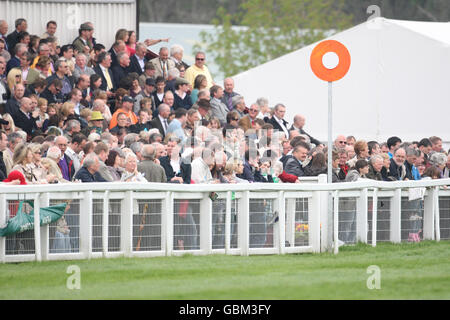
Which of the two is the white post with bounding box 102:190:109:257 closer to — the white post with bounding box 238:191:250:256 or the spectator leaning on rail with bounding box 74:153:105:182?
the spectator leaning on rail with bounding box 74:153:105:182

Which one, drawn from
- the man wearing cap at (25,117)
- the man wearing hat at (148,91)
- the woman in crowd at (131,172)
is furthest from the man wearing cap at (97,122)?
the woman in crowd at (131,172)

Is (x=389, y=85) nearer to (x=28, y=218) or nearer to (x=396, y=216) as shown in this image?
(x=396, y=216)

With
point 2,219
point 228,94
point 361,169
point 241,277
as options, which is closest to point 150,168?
point 2,219

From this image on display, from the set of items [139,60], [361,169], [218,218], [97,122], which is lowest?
[218,218]

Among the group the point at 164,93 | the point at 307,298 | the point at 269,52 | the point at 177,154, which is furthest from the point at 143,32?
the point at 307,298

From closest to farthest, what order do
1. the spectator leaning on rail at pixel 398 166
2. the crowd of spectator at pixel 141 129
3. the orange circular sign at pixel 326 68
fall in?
the crowd of spectator at pixel 141 129
the orange circular sign at pixel 326 68
the spectator leaning on rail at pixel 398 166

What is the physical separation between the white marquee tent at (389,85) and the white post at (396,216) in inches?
345

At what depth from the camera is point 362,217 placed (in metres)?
13.1

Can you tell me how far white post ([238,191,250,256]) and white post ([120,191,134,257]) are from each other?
4.92 ft

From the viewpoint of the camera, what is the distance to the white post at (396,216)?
1354cm

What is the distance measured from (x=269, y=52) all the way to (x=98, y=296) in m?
37.7

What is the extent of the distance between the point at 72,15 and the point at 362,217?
963cm

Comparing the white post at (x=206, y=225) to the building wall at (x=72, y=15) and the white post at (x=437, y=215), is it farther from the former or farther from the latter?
the building wall at (x=72, y=15)
